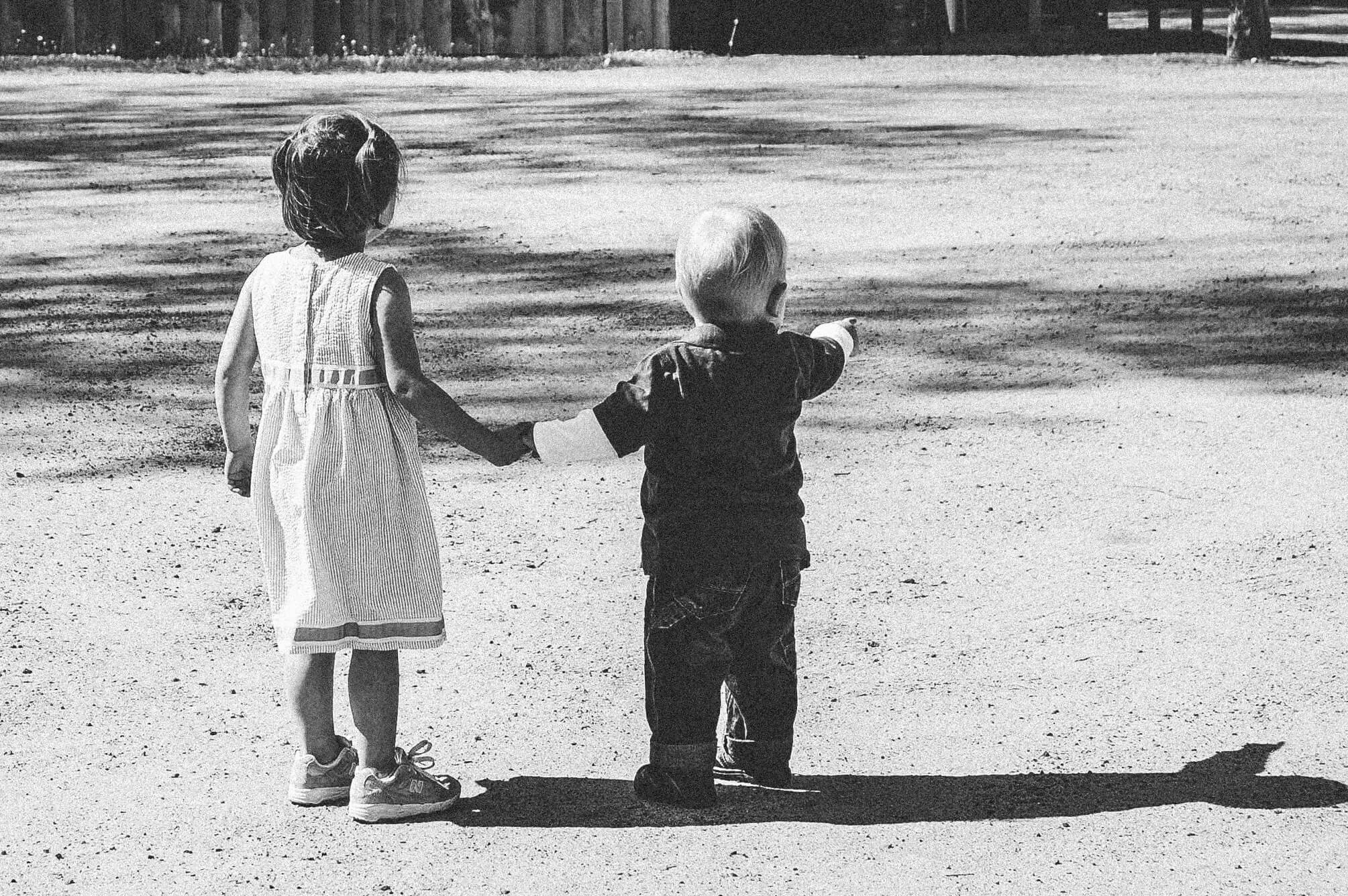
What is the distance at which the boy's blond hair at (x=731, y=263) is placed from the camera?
3188mm

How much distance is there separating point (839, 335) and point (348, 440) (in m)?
0.97

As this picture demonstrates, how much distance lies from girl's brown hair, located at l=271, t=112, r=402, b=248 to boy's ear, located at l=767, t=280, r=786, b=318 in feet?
2.30

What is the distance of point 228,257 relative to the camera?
826 centimetres

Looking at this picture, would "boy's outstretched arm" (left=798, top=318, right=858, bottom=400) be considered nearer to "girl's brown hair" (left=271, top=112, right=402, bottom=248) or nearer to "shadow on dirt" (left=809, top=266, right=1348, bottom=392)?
"girl's brown hair" (left=271, top=112, right=402, bottom=248)

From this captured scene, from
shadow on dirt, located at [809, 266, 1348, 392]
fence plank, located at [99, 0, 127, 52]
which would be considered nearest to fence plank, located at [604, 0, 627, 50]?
fence plank, located at [99, 0, 127, 52]

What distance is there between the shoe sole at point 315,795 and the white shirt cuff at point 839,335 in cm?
125

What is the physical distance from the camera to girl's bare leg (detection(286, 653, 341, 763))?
3.33m

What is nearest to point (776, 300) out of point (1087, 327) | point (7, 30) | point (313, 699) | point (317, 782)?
point (313, 699)

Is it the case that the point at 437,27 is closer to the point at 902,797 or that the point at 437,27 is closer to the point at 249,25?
the point at 249,25

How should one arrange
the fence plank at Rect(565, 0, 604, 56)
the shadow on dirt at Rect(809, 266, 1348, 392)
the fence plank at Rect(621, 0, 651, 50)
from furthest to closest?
the fence plank at Rect(621, 0, 651, 50)
the fence plank at Rect(565, 0, 604, 56)
the shadow on dirt at Rect(809, 266, 1348, 392)

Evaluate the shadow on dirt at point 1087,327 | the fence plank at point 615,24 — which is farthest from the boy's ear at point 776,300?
the fence plank at point 615,24

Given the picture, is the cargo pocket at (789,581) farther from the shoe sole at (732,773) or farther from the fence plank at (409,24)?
the fence plank at (409,24)

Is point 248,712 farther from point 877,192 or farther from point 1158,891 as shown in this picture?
point 877,192

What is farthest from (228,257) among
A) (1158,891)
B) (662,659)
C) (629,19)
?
(629,19)
